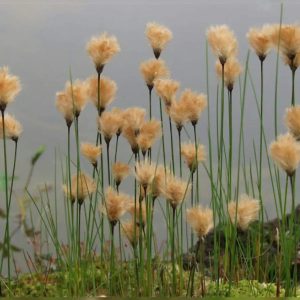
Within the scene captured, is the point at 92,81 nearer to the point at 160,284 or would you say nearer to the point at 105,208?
the point at 105,208

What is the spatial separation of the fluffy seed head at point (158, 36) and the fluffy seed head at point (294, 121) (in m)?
0.59

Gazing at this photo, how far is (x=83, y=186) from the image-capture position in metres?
1.85

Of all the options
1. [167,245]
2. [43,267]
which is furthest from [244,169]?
[43,267]

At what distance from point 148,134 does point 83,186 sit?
26cm

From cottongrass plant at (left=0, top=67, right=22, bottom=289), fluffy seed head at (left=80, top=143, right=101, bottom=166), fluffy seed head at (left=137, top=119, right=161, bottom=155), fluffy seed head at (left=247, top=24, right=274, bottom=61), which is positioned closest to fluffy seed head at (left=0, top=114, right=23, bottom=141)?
cottongrass plant at (left=0, top=67, right=22, bottom=289)

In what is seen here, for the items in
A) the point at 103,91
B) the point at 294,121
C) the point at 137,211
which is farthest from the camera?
the point at 103,91

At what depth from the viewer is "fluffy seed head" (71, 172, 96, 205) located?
1.85m

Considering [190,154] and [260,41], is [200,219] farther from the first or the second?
[260,41]

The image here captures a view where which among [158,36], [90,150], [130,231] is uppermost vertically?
[158,36]

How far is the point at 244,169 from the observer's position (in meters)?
2.35

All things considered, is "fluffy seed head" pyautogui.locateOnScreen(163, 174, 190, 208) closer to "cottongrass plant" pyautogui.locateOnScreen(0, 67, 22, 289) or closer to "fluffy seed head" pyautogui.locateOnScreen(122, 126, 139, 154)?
"fluffy seed head" pyautogui.locateOnScreen(122, 126, 139, 154)

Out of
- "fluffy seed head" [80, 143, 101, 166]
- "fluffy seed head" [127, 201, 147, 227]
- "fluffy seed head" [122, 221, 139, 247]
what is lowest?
"fluffy seed head" [122, 221, 139, 247]

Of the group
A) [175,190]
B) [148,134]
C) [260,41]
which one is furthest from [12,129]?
[260,41]

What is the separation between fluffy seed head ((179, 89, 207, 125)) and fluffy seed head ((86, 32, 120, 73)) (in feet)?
0.88
